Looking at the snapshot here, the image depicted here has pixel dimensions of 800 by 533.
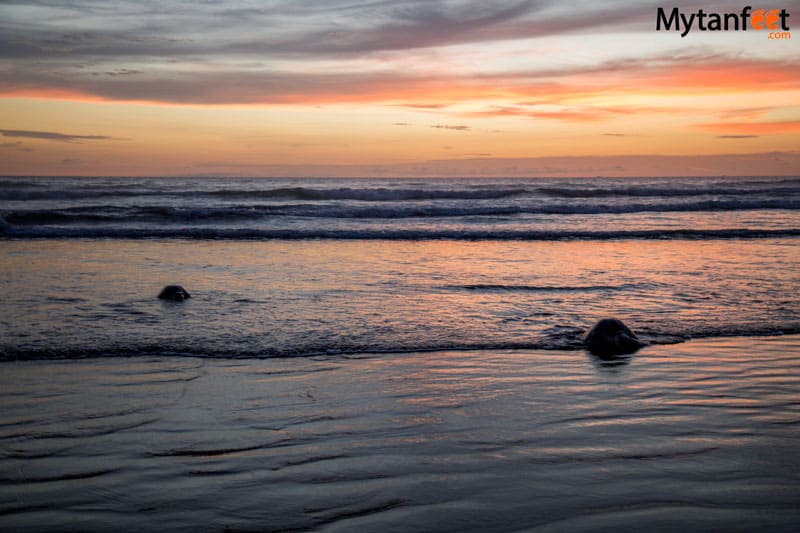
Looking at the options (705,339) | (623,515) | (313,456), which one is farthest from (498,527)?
(705,339)

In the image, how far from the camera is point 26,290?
27.8 ft

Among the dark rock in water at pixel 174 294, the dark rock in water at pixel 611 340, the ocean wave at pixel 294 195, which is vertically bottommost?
the dark rock in water at pixel 611 340

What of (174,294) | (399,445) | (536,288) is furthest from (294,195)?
(399,445)

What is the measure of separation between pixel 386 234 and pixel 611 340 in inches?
491

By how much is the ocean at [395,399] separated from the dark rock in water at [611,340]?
13 centimetres

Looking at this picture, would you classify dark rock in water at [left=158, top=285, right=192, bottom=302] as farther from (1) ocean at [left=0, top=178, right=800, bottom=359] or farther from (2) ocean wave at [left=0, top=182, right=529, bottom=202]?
(2) ocean wave at [left=0, top=182, right=529, bottom=202]

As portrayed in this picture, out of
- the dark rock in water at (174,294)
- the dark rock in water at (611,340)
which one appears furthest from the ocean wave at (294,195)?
the dark rock in water at (611,340)

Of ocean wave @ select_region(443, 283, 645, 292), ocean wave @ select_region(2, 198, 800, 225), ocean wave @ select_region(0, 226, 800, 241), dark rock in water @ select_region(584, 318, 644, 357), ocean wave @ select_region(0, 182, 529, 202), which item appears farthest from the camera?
ocean wave @ select_region(0, 182, 529, 202)

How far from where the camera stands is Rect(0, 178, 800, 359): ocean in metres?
6.19

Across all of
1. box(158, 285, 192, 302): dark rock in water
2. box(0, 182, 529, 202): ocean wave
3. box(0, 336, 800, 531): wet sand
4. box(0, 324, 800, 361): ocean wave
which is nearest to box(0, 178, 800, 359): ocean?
box(0, 324, 800, 361): ocean wave

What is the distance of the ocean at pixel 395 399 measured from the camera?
9.21 ft

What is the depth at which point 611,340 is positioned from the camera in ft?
19.0

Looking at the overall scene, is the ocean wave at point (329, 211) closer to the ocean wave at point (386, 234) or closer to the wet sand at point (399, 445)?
the ocean wave at point (386, 234)

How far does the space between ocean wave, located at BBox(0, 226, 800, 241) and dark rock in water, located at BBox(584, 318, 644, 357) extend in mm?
11457
